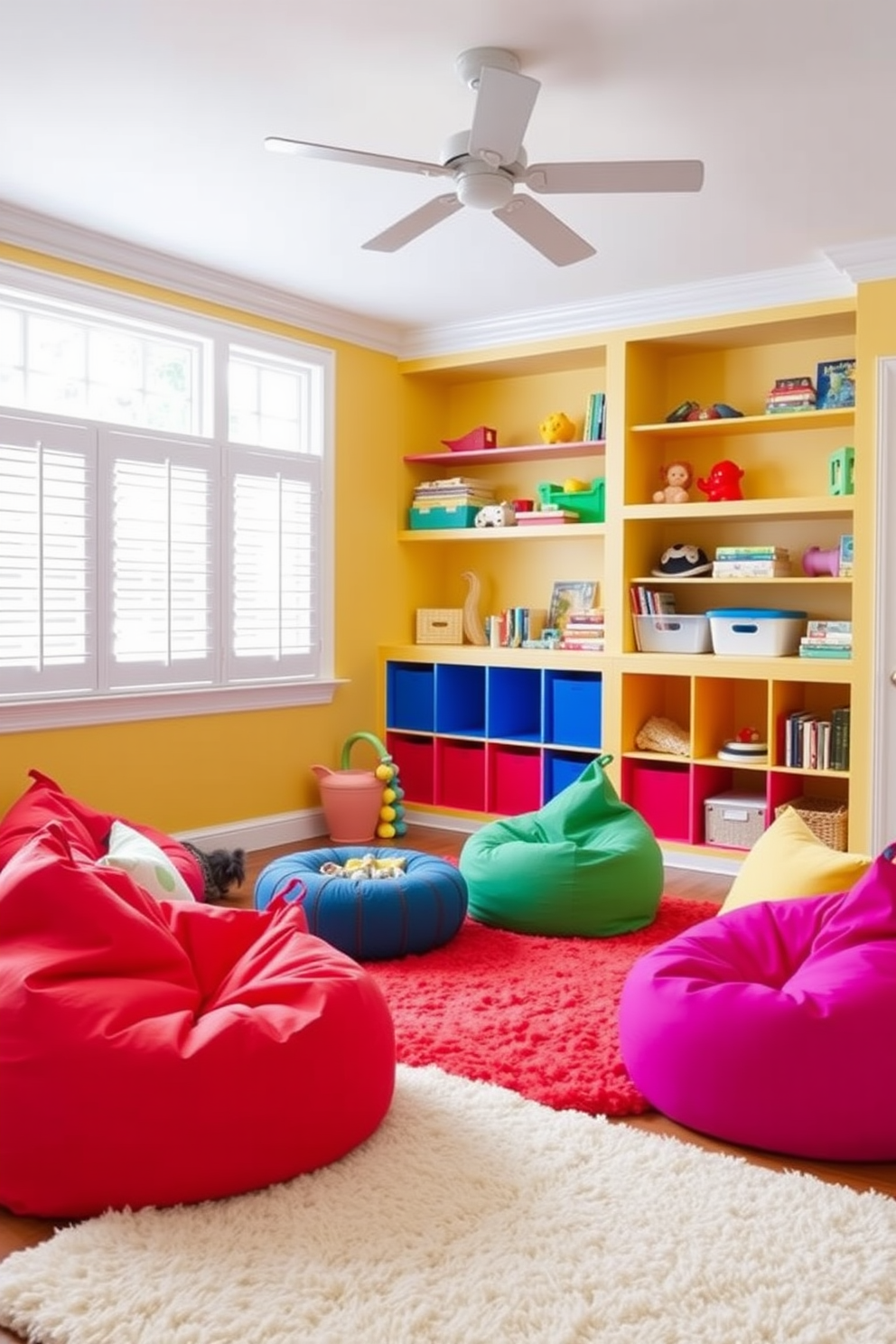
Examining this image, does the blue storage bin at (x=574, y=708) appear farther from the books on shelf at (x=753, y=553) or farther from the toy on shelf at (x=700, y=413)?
the toy on shelf at (x=700, y=413)

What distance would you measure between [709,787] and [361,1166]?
3.23m

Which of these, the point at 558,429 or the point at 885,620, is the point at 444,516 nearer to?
the point at 558,429

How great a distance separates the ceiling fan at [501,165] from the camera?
2.77 metres

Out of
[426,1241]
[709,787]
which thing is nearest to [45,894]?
[426,1241]

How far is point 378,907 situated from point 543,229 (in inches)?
80.6

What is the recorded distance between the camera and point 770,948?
2.75m

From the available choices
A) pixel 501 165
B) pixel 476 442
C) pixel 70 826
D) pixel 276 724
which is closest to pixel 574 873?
pixel 70 826

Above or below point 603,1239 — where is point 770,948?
above

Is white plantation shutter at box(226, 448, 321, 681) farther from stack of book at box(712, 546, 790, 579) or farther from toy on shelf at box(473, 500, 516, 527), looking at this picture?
stack of book at box(712, 546, 790, 579)

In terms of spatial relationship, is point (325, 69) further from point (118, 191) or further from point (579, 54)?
point (118, 191)

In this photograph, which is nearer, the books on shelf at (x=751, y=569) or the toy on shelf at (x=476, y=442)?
the books on shelf at (x=751, y=569)

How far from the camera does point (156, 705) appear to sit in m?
4.79

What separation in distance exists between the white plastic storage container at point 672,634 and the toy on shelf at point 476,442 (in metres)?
1.31

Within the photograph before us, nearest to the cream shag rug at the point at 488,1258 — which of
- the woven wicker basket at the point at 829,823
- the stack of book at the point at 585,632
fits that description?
the woven wicker basket at the point at 829,823
